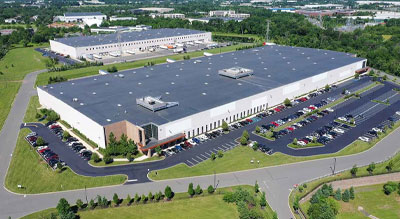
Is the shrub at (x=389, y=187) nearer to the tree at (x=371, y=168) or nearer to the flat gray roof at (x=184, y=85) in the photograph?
the tree at (x=371, y=168)

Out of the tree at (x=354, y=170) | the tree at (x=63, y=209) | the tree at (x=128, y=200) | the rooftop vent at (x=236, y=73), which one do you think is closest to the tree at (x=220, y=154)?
the tree at (x=128, y=200)

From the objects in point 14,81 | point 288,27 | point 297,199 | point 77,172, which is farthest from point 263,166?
point 288,27

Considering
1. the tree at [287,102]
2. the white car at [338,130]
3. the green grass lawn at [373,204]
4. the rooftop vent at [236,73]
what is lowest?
the green grass lawn at [373,204]

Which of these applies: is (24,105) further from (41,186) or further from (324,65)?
(324,65)

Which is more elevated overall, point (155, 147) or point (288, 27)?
point (288, 27)

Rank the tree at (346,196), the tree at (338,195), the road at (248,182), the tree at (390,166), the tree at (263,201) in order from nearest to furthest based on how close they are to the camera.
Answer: the tree at (263,201), the road at (248,182), the tree at (346,196), the tree at (338,195), the tree at (390,166)

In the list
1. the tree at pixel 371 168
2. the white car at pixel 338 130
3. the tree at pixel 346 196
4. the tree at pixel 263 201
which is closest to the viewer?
the tree at pixel 263 201
